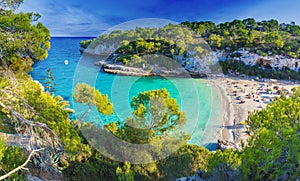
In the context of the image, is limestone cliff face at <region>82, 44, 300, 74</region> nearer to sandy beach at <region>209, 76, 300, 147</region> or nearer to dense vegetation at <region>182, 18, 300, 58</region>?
dense vegetation at <region>182, 18, 300, 58</region>

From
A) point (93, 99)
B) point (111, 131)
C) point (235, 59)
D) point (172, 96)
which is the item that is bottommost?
point (111, 131)

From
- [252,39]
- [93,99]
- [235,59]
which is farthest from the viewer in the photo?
[252,39]

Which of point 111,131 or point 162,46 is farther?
point 162,46

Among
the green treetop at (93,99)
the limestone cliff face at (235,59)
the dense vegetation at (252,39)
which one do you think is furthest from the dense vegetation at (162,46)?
the green treetop at (93,99)

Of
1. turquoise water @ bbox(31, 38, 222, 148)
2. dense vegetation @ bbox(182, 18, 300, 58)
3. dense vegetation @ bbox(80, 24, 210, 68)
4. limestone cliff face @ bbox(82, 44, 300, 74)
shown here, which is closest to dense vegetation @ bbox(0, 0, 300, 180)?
turquoise water @ bbox(31, 38, 222, 148)

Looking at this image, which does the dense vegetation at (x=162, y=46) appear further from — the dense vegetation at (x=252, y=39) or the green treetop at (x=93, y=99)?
the green treetop at (x=93, y=99)

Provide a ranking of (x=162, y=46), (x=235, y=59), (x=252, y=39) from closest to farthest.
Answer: (x=235, y=59) → (x=252, y=39) → (x=162, y=46)

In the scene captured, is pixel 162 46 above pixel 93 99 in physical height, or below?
above

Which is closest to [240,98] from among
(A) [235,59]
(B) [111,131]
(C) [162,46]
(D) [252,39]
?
(A) [235,59]

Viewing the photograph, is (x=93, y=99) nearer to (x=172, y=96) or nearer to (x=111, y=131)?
(x=111, y=131)
